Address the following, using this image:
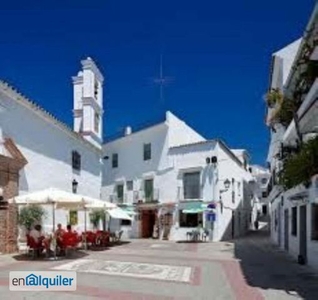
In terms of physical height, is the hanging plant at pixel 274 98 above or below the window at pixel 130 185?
above

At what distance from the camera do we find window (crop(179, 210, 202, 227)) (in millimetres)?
38125

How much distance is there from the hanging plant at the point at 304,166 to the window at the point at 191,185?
22761 millimetres

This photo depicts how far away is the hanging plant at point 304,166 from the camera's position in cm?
1443

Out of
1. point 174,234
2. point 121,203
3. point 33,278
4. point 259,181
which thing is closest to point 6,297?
point 33,278

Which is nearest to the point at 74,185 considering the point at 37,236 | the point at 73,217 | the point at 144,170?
the point at 73,217

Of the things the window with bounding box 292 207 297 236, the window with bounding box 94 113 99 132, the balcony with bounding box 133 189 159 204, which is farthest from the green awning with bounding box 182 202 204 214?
the window with bounding box 292 207 297 236

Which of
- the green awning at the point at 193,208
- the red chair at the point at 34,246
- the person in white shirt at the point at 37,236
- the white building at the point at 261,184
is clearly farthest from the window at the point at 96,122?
the white building at the point at 261,184

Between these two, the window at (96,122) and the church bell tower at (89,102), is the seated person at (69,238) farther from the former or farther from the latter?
the window at (96,122)

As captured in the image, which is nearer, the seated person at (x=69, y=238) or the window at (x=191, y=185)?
the seated person at (x=69, y=238)

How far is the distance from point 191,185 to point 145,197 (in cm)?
460

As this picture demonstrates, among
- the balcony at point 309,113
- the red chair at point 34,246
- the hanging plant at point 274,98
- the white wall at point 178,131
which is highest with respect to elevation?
the white wall at point 178,131

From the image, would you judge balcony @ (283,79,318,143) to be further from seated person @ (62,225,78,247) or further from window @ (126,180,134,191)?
window @ (126,180,134,191)

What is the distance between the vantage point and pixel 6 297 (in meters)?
10.7

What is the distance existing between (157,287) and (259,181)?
66927 millimetres
